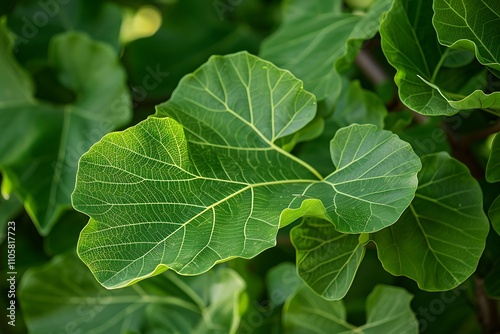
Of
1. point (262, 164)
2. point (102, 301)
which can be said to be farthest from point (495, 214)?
point (102, 301)

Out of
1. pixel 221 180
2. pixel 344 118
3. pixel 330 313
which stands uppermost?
pixel 221 180

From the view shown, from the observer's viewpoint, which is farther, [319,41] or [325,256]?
[319,41]

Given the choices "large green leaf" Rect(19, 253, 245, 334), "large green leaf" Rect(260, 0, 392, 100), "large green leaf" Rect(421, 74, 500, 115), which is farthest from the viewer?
"large green leaf" Rect(19, 253, 245, 334)

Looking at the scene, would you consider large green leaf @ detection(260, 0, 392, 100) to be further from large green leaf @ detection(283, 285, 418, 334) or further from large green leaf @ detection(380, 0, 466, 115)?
large green leaf @ detection(283, 285, 418, 334)

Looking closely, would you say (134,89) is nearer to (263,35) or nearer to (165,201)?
(263,35)

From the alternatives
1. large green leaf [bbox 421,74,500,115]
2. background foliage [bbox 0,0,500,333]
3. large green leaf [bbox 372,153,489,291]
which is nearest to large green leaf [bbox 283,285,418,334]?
background foliage [bbox 0,0,500,333]

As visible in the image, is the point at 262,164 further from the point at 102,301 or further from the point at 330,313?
the point at 102,301

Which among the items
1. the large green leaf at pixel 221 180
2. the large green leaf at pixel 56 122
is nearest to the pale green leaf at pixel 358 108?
the large green leaf at pixel 221 180
